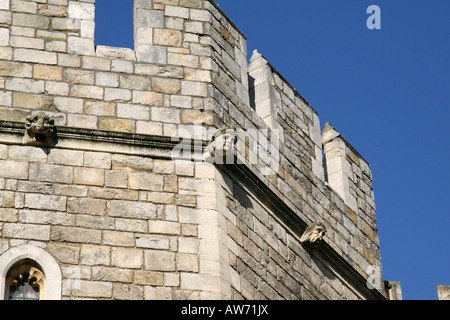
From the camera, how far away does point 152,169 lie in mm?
11453

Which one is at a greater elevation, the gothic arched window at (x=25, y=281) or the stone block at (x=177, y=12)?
the stone block at (x=177, y=12)

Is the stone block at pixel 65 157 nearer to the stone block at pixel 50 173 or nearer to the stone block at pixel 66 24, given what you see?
the stone block at pixel 50 173

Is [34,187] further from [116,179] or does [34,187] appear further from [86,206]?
[116,179]

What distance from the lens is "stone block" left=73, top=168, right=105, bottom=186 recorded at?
11.2 m

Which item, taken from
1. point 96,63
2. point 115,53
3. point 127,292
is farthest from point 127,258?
point 115,53

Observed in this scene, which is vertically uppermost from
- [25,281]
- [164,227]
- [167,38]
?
[167,38]

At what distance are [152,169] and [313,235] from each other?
1.96 meters

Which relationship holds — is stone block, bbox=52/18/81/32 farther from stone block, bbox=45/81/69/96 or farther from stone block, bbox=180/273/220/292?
stone block, bbox=180/273/220/292

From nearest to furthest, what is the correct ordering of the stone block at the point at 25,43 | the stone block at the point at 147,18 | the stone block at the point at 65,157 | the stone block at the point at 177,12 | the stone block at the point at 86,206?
the stone block at the point at 86,206, the stone block at the point at 65,157, the stone block at the point at 25,43, the stone block at the point at 147,18, the stone block at the point at 177,12

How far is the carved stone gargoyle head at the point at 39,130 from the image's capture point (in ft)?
36.5

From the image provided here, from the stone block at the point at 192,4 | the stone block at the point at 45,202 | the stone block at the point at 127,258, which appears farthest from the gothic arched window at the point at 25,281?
the stone block at the point at 192,4

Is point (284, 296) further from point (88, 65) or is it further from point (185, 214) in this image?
point (88, 65)

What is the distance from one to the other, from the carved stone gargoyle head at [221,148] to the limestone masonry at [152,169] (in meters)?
0.01

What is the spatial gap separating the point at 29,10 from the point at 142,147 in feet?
5.70
